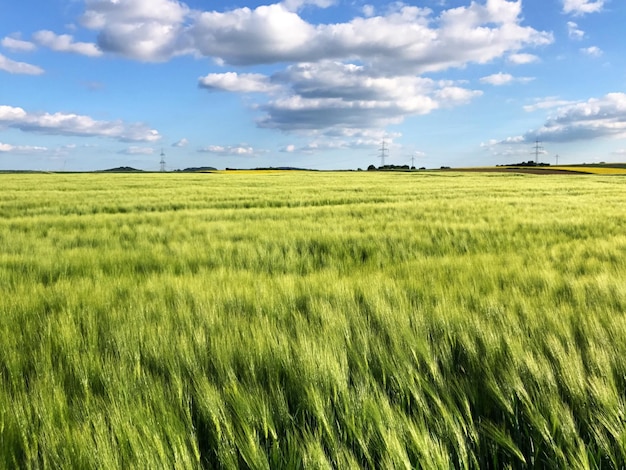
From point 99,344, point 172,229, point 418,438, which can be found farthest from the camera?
point 172,229

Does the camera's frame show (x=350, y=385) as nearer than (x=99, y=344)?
Yes

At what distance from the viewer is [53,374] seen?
161 centimetres

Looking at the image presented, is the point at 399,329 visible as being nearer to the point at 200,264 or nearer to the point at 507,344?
the point at 507,344

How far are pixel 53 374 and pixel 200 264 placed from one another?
284 cm

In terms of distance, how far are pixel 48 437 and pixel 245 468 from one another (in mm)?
607

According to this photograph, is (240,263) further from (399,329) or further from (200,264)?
(399,329)

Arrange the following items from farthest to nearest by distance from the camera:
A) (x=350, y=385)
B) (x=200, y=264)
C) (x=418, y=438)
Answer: (x=200, y=264), (x=350, y=385), (x=418, y=438)

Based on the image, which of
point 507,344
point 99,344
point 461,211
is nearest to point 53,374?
point 99,344

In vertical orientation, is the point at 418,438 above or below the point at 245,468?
above

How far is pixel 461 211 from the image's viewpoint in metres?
9.80

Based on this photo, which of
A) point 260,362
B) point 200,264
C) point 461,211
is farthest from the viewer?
point 461,211

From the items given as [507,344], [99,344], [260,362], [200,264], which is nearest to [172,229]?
[200,264]

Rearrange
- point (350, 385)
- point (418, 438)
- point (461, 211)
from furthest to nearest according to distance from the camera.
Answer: point (461, 211)
point (350, 385)
point (418, 438)

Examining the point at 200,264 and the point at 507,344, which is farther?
the point at 200,264
